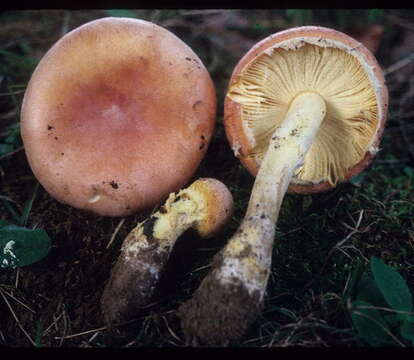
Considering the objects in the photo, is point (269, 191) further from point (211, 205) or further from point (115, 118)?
point (115, 118)

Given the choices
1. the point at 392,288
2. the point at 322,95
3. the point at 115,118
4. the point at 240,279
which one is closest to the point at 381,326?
the point at 392,288

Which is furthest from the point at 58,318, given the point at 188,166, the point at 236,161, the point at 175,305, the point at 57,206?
the point at 236,161

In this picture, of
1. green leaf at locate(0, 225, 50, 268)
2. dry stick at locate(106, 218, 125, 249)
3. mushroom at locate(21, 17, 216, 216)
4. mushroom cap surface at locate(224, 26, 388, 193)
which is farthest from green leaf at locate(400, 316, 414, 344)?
green leaf at locate(0, 225, 50, 268)

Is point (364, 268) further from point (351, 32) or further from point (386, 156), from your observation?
point (351, 32)

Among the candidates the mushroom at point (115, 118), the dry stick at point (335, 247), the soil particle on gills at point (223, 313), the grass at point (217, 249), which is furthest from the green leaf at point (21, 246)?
the dry stick at point (335, 247)

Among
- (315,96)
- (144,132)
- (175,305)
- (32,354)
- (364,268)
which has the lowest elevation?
(32,354)

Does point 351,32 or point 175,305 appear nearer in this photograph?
point 175,305

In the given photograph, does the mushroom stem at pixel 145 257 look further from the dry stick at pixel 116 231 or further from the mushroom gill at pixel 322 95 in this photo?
the mushroom gill at pixel 322 95

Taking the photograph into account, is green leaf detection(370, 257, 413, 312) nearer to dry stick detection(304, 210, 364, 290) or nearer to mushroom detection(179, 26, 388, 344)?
dry stick detection(304, 210, 364, 290)
